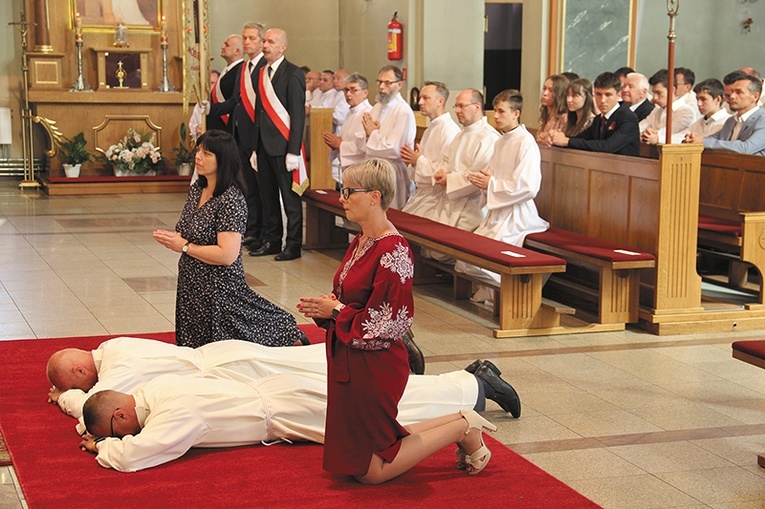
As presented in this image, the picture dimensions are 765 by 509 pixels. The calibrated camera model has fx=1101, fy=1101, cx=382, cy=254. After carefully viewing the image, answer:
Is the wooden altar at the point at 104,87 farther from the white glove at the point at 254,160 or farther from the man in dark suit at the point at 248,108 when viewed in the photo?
the white glove at the point at 254,160

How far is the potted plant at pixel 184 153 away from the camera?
46.9 feet

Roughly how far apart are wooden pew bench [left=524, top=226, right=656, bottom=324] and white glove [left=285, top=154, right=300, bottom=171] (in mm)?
2360

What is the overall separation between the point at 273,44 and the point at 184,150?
5.68 meters

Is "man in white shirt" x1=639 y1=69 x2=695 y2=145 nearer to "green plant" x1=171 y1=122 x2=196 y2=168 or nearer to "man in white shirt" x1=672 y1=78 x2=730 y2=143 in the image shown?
"man in white shirt" x1=672 y1=78 x2=730 y2=143

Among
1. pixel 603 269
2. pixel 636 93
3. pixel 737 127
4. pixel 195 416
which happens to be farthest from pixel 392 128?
pixel 195 416

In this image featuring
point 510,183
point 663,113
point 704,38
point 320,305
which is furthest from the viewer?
point 704,38

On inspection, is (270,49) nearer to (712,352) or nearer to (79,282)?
(79,282)

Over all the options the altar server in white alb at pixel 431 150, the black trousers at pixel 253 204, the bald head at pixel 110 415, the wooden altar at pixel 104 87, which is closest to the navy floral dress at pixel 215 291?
the bald head at pixel 110 415

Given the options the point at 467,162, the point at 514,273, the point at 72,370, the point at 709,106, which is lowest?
the point at 72,370

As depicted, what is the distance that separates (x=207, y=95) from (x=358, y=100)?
4.63 feet

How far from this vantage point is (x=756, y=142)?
8320 millimetres

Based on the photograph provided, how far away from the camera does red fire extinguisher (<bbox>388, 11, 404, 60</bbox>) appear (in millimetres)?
13422

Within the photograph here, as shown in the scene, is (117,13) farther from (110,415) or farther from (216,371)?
(110,415)

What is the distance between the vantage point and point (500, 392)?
4730 millimetres
